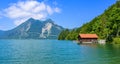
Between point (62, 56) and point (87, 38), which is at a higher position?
point (87, 38)

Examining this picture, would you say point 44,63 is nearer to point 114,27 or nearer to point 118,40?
point 118,40

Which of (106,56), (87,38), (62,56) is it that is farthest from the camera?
(87,38)

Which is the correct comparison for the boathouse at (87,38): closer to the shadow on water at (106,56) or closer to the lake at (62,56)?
the lake at (62,56)

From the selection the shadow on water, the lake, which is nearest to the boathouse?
the lake

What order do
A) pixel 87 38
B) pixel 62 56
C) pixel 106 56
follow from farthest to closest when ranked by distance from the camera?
pixel 87 38 < pixel 62 56 < pixel 106 56

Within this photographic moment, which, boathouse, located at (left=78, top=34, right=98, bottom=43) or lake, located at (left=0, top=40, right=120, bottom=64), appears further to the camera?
boathouse, located at (left=78, top=34, right=98, bottom=43)

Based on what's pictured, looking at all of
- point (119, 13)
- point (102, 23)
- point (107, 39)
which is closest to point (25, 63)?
point (119, 13)

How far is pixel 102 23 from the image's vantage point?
515 feet

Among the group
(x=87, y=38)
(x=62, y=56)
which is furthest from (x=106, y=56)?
(x=87, y=38)

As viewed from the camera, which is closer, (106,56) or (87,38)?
(106,56)

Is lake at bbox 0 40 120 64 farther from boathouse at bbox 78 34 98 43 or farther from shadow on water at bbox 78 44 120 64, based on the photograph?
boathouse at bbox 78 34 98 43

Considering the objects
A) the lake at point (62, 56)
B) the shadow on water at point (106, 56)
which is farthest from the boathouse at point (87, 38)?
the shadow on water at point (106, 56)

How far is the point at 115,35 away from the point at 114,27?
827 cm

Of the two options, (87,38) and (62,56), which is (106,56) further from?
(87,38)
